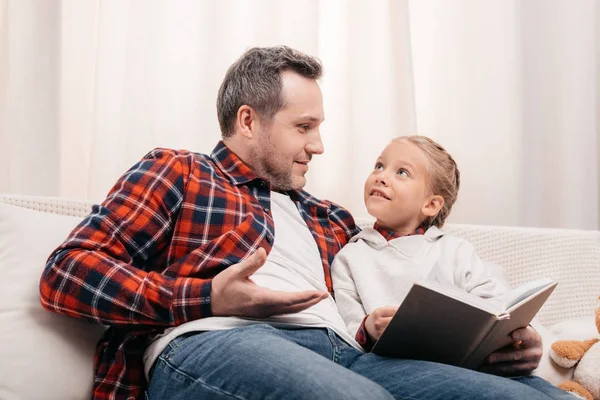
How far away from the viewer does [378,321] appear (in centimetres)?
132

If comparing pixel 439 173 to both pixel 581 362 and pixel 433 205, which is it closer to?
pixel 433 205

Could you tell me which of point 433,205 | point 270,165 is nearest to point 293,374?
point 270,165

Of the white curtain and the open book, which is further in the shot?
the white curtain

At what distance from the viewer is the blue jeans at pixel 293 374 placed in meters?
1.02

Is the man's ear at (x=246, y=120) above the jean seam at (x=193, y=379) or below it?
above

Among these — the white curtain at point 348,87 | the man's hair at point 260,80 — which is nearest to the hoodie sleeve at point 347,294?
the man's hair at point 260,80

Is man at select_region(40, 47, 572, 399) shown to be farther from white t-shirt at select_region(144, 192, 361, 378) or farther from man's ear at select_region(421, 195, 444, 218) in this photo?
man's ear at select_region(421, 195, 444, 218)

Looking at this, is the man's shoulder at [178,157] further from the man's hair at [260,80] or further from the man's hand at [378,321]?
the man's hand at [378,321]

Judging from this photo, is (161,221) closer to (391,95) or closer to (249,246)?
(249,246)

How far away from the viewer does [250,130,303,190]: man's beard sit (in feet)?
5.24

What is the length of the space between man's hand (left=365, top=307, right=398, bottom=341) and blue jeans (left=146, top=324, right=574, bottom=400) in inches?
1.8

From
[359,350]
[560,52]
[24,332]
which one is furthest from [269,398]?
A: [560,52]

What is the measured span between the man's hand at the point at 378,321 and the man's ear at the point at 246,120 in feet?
1.74

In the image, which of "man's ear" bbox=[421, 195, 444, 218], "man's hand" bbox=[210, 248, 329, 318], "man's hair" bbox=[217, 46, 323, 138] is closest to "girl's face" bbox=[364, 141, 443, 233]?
"man's ear" bbox=[421, 195, 444, 218]
